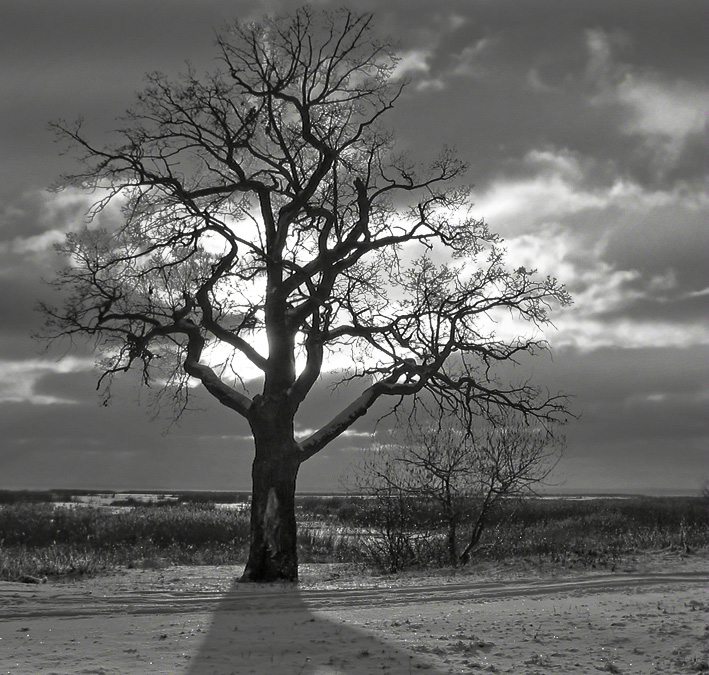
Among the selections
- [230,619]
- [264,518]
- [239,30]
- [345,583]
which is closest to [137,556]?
[264,518]

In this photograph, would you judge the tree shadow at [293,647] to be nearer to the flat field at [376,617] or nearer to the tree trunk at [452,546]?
the flat field at [376,617]

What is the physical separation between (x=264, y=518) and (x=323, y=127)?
29.5 feet

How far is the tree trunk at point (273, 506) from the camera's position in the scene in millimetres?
15766

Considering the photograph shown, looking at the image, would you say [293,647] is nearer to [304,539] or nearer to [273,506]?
[273,506]

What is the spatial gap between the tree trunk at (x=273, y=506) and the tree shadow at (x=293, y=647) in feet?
13.5

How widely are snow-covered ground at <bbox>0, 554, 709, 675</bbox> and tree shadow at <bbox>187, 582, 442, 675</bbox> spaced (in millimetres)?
21

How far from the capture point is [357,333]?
700 inches

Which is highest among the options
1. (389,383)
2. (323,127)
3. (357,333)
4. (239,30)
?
(239,30)

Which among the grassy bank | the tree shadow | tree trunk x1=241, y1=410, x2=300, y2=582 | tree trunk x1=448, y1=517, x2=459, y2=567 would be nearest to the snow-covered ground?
the tree shadow

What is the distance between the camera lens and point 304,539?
28.0m

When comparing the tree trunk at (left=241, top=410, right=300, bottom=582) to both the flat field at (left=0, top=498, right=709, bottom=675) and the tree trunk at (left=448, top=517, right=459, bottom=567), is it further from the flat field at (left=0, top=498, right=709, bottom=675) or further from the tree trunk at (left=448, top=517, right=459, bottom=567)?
the tree trunk at (left=448, top=517, right=459, bottom=567)

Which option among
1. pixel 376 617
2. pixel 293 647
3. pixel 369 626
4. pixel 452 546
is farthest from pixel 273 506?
pixel 293 647

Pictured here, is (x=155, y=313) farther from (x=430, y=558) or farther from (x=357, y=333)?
(x=430, y=558)

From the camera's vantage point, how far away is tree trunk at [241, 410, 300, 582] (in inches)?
621
